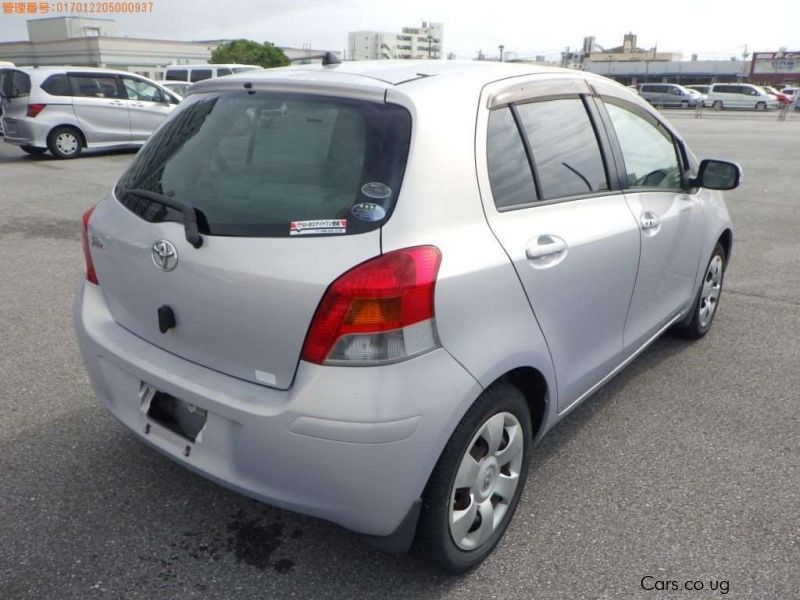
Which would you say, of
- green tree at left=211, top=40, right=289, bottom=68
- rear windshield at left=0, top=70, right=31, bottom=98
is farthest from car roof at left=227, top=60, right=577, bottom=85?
green tree at left=211, top=40, right=289, bottom=68

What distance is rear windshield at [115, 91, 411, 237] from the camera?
2102 millimetres

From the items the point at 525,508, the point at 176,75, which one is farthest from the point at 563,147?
the point at 176,75

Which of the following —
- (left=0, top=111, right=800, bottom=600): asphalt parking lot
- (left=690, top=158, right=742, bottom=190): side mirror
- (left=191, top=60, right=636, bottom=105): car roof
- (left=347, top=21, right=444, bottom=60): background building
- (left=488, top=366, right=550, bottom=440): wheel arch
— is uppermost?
(left=347, top=21, right=444, bottom=60): background building

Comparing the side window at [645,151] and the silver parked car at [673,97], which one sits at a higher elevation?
the side window at [645,151]

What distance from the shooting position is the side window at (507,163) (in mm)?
2396

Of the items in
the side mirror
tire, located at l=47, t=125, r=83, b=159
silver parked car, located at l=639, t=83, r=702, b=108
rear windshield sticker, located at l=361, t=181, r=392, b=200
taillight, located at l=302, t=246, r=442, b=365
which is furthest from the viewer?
silver parked car, located at l=639, t=83, r=702, b=108

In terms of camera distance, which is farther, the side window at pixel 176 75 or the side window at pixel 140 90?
the side window at pixel 176 75

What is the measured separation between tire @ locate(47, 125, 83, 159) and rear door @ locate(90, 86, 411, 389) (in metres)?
13.0

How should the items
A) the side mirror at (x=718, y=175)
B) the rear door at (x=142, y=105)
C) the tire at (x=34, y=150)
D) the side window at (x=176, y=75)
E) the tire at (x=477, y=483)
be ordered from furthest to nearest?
1. the side window at (x=176, y=75)
2. the rear door at (x=142, y=105)
3. the tire at (x=34, y=150)
4. the side mirror at (x=718, y=175)
5. the tire at (x=477, y=483)

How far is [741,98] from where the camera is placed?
47594 millimetres

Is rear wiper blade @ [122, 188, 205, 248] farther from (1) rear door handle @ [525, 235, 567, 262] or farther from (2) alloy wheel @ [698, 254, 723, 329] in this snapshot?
(2) alloy wheel @ [698, 254, 723, 329]

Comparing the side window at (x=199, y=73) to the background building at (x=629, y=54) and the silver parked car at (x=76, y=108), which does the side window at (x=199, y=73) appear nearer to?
the silver parked car at (x=76, y=108)

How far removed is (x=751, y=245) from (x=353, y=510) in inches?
261

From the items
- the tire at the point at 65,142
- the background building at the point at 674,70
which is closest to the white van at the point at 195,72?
the tire at the point at 65,142
